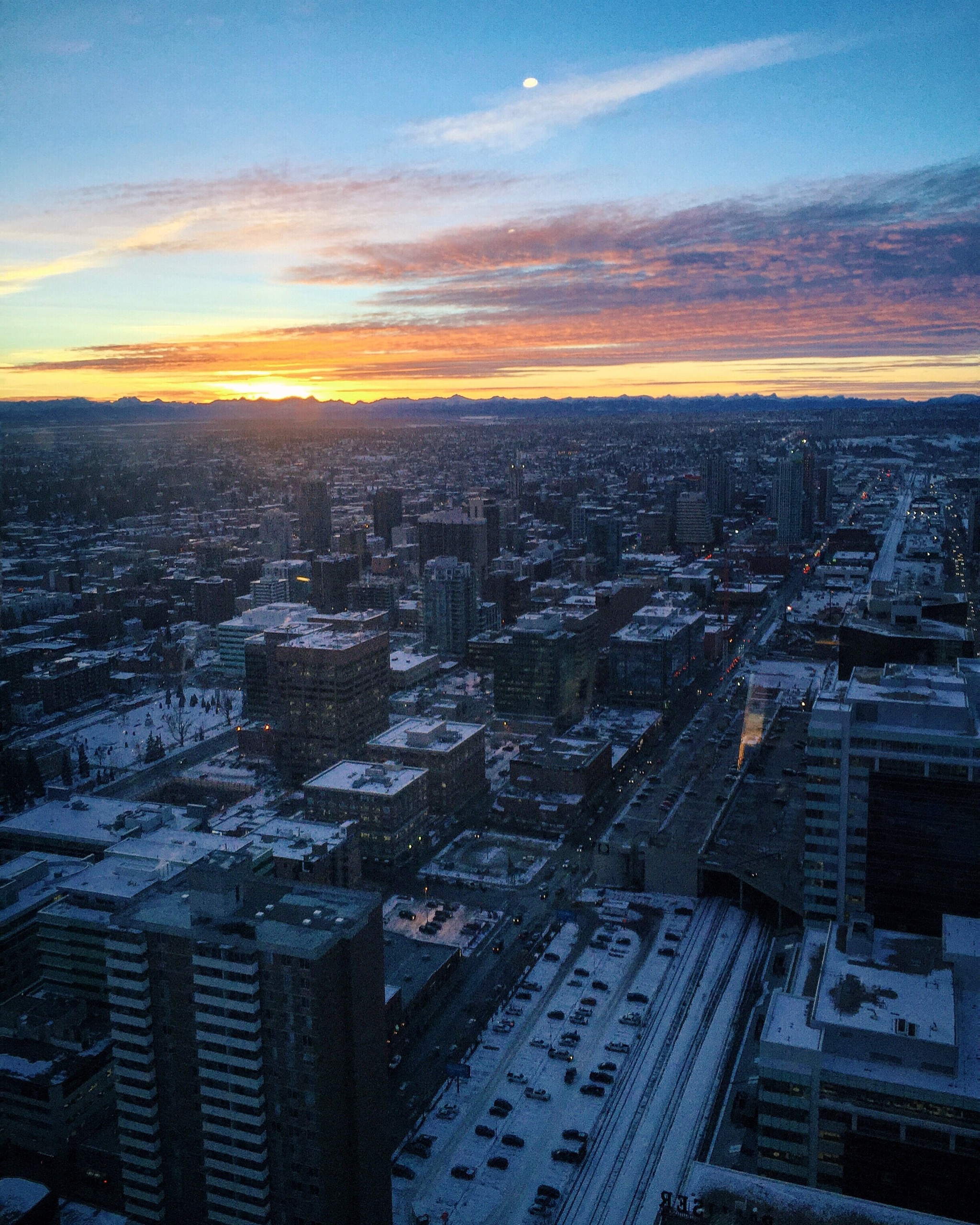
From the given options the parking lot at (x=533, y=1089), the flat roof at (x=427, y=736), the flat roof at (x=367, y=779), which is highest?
the flat roof at (x=427, y=736)

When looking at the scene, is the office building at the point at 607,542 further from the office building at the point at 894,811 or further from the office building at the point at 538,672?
the office building at the point at 894,811

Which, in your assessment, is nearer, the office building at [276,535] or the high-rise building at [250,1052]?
the high-rise building at [250,1052]

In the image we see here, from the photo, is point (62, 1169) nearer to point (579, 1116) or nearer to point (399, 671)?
point (579, 1116)

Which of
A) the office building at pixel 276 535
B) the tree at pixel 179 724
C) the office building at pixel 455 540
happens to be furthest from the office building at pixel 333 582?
the tree at pixel 179 724

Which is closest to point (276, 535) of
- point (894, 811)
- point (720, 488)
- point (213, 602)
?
point (213, 602)

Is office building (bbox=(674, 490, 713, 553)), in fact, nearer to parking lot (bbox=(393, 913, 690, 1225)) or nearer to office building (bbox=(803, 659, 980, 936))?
parking lot (bbox=(393, 913, 690, 1225))

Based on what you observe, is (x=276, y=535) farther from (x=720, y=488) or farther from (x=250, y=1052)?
(x=250, y=1052)

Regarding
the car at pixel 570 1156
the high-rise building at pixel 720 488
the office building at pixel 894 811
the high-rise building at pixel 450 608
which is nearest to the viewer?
the car at pixel 570 1156
